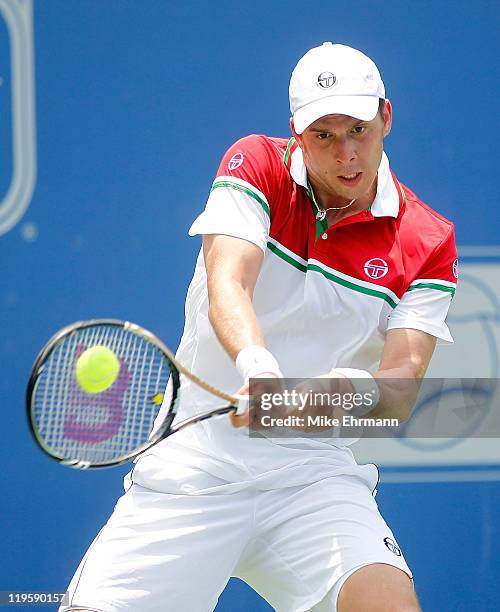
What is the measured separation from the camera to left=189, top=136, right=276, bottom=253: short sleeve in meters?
2.60

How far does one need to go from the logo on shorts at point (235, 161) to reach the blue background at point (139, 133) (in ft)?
2.90

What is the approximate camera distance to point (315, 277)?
2688mm

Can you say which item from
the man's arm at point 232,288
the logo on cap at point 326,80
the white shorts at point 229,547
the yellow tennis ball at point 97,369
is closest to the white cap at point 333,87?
the logo on cap at point 326,80

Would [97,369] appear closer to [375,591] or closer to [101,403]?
[101,403]

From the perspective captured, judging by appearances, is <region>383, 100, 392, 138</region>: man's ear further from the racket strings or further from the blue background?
the blue background

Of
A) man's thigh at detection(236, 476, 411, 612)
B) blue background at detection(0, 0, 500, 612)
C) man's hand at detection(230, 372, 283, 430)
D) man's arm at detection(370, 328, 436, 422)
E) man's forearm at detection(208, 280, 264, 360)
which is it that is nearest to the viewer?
man's hand at detection(230, 372, 283, 430)

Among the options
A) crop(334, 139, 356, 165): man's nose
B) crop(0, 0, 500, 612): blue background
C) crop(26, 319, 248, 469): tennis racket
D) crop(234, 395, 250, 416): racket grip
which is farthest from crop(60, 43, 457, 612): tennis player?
crop(0, 0, 500, 612): blue background

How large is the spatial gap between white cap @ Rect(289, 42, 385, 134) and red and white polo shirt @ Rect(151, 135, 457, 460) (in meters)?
0.16

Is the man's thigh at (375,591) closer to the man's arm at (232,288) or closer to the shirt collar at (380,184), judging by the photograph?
the man's arm at (232,288)

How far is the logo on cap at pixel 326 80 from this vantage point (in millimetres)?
2600

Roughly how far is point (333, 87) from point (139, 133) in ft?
3.73

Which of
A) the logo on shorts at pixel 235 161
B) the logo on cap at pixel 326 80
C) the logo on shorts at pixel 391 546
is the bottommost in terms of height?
the logo on shorts at pixel 391 546

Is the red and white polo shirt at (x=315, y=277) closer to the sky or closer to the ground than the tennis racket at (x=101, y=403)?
closer to the sky

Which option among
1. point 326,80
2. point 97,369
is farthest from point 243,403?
point 326,80
